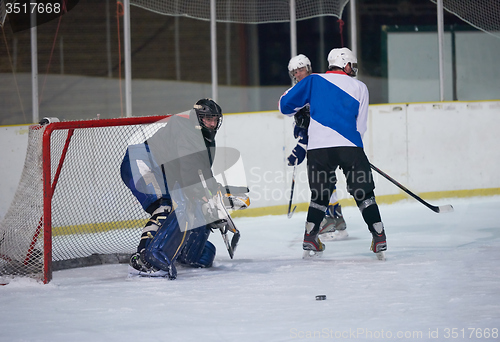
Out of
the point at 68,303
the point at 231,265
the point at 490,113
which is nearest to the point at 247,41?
the point at 490,113

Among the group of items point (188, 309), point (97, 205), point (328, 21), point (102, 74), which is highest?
point (328, 21)

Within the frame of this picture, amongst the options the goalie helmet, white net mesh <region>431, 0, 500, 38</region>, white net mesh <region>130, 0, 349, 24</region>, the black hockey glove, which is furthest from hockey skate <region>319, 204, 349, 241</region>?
white net mesh <region>431, 0, 500, 38</region>

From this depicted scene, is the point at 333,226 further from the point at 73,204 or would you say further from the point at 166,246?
the point at 73,204

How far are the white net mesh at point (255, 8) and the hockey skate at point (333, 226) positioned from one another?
2226mm

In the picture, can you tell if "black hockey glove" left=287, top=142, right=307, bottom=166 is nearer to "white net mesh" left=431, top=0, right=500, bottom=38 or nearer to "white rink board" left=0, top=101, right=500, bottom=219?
"white rink board" left=0, top=101, right=500, bottom=219

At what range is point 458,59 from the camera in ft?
22.7

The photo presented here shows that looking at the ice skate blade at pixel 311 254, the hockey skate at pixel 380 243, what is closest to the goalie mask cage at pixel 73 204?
the ice skate blade at pixel 311 254

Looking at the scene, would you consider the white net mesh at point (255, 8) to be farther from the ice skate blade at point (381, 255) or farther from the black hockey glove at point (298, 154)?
the ice skate blade at point (381, 255)

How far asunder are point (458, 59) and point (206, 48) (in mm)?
2697

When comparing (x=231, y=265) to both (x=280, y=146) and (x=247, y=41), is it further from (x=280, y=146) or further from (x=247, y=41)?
(x=247, y=41)

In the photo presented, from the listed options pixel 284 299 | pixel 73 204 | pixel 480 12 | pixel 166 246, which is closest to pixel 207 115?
pixel 166 246

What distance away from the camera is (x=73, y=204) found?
385 cm

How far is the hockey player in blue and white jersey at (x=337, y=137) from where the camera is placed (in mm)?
3127

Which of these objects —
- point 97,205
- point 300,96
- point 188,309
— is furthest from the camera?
point 97,205
